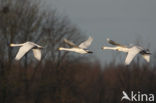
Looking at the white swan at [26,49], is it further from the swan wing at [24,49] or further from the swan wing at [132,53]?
the swan wing at [132,53]

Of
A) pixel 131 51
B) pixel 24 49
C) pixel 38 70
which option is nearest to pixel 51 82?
pixel 38 70

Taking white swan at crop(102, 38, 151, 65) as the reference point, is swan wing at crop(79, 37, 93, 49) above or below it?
above

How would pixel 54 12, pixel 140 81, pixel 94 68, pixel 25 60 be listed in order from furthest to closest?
pixel 94 68 < pixel 140 81 < pixel 54 12 < pixel 25 60

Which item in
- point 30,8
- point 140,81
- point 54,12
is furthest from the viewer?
point 140,81

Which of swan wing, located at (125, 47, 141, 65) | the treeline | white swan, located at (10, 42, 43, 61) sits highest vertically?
white swan, located at (10, 42, 43, 61)

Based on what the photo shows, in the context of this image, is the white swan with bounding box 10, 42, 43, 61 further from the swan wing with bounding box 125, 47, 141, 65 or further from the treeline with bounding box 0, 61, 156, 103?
the treeline with bounding box 0, 61, 156, 103

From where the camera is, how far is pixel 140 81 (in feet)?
209

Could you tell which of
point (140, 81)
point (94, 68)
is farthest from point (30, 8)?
point (94, 68)

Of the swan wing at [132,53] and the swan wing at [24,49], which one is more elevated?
the swan wing at [24,49]

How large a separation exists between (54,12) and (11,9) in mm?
6514

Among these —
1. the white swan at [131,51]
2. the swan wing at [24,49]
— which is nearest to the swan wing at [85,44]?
the white swan at [131,51]

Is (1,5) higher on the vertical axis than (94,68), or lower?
higher

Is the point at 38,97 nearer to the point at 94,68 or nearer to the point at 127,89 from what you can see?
the point at 127,89

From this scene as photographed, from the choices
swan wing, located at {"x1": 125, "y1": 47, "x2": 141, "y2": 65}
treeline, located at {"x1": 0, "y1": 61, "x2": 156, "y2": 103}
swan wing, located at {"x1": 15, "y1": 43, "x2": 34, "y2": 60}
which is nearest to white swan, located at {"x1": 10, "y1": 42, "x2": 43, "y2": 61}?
swan wing, located at {"x1": 15, "y1": 43, "x2": 34, "y2": 60}
